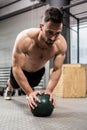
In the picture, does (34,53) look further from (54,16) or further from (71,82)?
(71,82)

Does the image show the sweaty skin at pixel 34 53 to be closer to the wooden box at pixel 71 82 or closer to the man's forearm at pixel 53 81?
the man's forearm at pixel 53 81

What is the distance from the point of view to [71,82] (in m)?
4.61

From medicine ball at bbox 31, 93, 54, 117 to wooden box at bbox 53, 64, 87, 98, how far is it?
2.38m

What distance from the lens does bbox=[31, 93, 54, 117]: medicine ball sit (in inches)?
84.3

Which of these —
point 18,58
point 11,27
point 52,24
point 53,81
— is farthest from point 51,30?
point 11,27

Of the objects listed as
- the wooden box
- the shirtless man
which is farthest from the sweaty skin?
the wooden box

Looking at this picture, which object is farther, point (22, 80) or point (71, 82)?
point (71, 82)

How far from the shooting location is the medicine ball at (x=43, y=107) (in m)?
2.14

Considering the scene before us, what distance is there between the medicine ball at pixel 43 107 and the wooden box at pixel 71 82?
2.38 metres

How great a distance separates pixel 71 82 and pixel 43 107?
8.24 feet

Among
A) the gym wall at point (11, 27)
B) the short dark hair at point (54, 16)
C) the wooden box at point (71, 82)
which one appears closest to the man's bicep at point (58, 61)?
the short dark hair at point (54, 16)

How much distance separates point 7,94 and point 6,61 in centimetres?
435

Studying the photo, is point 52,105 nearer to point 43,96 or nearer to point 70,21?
point 43,96

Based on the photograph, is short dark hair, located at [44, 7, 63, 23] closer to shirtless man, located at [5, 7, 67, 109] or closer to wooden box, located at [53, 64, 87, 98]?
shirtless man, located at [5, 7, 67, 109]
